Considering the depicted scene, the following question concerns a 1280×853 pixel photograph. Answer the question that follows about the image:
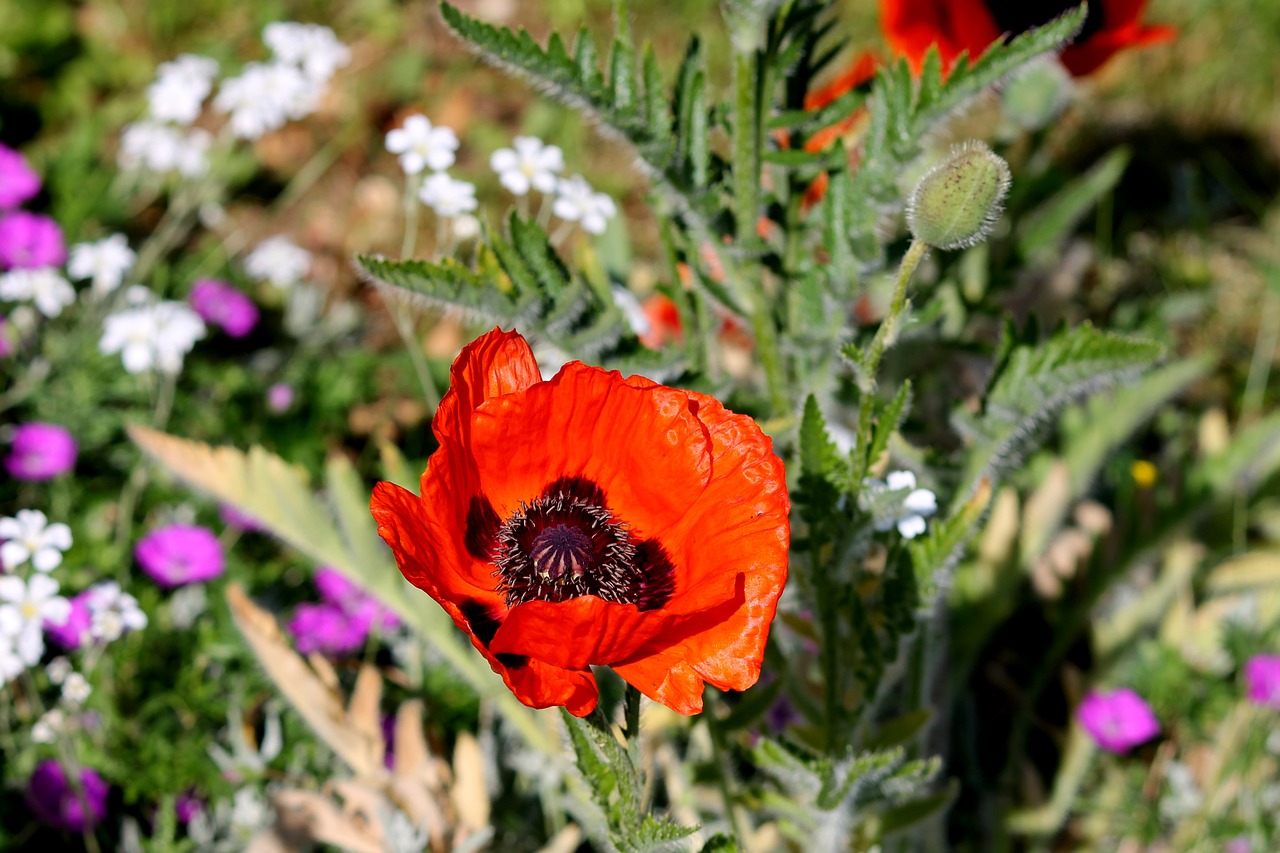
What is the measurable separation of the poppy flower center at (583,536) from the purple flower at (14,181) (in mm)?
2370

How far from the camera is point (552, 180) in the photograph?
218 cm

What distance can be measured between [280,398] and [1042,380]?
1.96m

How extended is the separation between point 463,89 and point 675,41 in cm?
74

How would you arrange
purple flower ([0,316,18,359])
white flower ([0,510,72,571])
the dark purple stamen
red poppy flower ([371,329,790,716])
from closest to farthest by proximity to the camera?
1. red poppy flower ([371,329,790,716])
2. the dark purple stamen
3. white flower ([0,510,72,571])
4. purple flower ([0,316,18,359])

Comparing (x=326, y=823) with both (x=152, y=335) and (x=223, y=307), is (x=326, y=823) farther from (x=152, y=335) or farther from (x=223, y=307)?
(x=223, y=307)

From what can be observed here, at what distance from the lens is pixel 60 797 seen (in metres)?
2.22

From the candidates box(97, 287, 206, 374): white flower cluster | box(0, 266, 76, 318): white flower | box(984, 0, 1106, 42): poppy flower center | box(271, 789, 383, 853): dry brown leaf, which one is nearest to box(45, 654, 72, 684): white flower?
box(271, 789, 383, 853): dry brown leaf

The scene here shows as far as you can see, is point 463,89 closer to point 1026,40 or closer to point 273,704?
point 273,704

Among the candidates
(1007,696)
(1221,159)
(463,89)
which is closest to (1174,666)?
(1007,696)

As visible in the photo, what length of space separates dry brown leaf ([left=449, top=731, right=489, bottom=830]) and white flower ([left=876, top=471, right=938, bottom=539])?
0.90m

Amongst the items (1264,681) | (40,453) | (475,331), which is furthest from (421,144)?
(1264,681)

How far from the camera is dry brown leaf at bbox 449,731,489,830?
212 cm

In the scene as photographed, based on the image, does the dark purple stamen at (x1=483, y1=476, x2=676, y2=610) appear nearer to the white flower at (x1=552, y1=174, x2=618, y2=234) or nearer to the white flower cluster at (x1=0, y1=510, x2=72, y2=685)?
the white flower at (x1=552, y1=174, x2=618, y2=234)

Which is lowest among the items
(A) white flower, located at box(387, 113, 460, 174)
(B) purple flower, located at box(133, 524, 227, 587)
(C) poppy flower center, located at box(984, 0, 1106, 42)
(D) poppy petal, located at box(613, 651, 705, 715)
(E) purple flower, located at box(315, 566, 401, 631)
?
(E) purple flower, located at box(315, 566, 401, 631)
